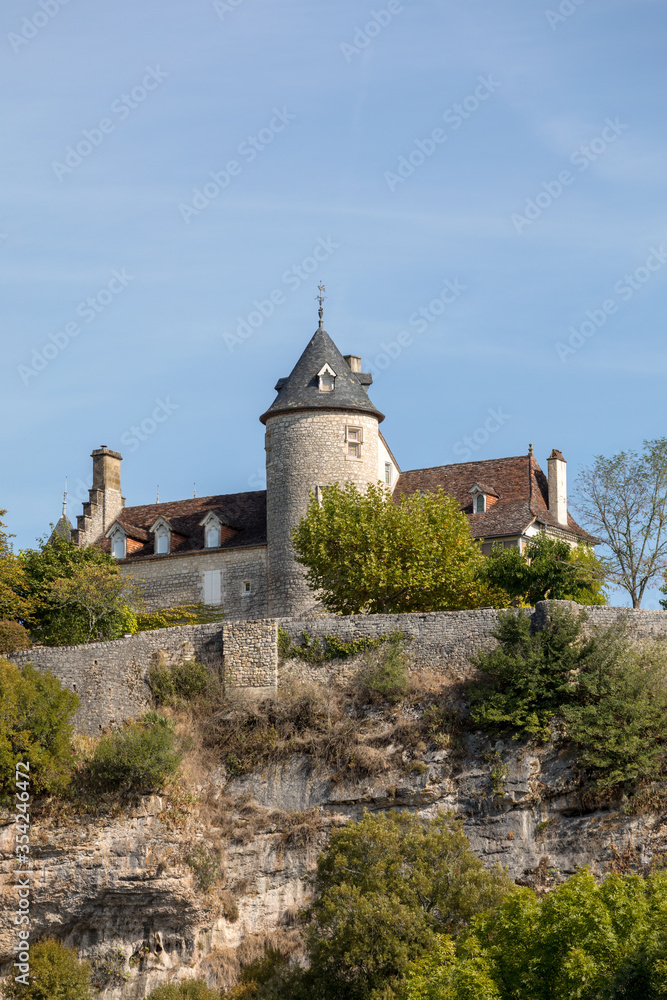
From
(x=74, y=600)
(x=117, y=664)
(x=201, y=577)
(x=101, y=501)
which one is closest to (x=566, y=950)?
(x=117, y=664)

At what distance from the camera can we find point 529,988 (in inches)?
1029

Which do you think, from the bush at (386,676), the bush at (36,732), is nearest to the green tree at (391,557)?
the bush at (386,676)

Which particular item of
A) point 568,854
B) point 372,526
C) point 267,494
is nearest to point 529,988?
point 568,854

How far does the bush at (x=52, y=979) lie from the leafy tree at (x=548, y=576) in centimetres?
1858

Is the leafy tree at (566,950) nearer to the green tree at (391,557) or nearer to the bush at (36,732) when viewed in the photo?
the bush at (36,732)

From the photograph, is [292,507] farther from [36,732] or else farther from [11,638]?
[36,732]

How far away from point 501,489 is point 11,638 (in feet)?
67.1

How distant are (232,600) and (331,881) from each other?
2392 cm

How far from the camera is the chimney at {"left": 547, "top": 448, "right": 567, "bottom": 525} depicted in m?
55.4

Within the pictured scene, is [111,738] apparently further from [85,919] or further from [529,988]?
[529,988]

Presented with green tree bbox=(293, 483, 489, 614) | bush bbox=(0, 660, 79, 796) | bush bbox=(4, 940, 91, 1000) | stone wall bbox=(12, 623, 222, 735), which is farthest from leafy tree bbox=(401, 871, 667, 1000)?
green tree bbox=(293, 483, 489, 614)

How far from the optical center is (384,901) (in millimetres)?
29844

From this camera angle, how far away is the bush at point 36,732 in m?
37.0

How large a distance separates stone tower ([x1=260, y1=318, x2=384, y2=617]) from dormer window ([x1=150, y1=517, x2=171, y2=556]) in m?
5.89
